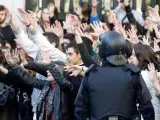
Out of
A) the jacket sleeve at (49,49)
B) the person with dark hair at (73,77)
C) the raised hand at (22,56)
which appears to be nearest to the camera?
the person with dark hair at (73,77)

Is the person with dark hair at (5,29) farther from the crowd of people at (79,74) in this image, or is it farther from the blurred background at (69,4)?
the blurred background at (69,4)

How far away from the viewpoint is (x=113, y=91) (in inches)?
245

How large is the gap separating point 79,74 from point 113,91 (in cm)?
142

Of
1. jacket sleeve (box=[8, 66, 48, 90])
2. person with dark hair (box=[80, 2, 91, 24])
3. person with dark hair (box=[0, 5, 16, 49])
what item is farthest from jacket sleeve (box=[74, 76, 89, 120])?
person with dark hair (box=[80, 2, 91, 24])

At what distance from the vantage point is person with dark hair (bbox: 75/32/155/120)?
6.20 metres

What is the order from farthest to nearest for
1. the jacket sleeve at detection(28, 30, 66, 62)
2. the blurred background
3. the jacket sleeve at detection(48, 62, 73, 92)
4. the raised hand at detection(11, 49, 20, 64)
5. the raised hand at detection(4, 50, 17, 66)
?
1. the blurred background
2. the jacket sleeve at detection(28, 30, 66, 62)
3. the raised hand at detection(11, 49, 20, 64)
4. the raised hand at detection(4, 50, 17, 66)
5. the jacket sleeve at detection(48, 62, 73, 92)

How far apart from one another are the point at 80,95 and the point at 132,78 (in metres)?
0.56

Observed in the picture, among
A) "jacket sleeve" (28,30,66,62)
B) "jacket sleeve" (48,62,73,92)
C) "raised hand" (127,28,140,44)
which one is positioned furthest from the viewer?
"raised hand" (127,28,140,44)

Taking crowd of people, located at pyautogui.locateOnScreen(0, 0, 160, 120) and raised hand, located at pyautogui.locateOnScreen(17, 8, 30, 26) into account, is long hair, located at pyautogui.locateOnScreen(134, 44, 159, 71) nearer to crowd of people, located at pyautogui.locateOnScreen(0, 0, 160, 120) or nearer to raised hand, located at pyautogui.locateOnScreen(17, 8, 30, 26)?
crowd of people, located at pyautogui.locateOnScreen(0, 0, 160, 120)

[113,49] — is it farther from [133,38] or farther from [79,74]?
[133,38]

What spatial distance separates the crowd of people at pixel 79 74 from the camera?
245 inches

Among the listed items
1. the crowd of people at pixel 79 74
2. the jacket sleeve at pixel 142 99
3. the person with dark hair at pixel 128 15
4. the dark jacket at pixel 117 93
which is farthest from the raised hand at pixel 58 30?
the jacket sleeve at pixel 142 99

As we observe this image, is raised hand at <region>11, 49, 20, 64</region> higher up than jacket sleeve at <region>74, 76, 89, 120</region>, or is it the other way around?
raised hand at <region>11, 49, 20, 64</region>

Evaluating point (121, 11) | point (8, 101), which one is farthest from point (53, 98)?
point (121, 11)
